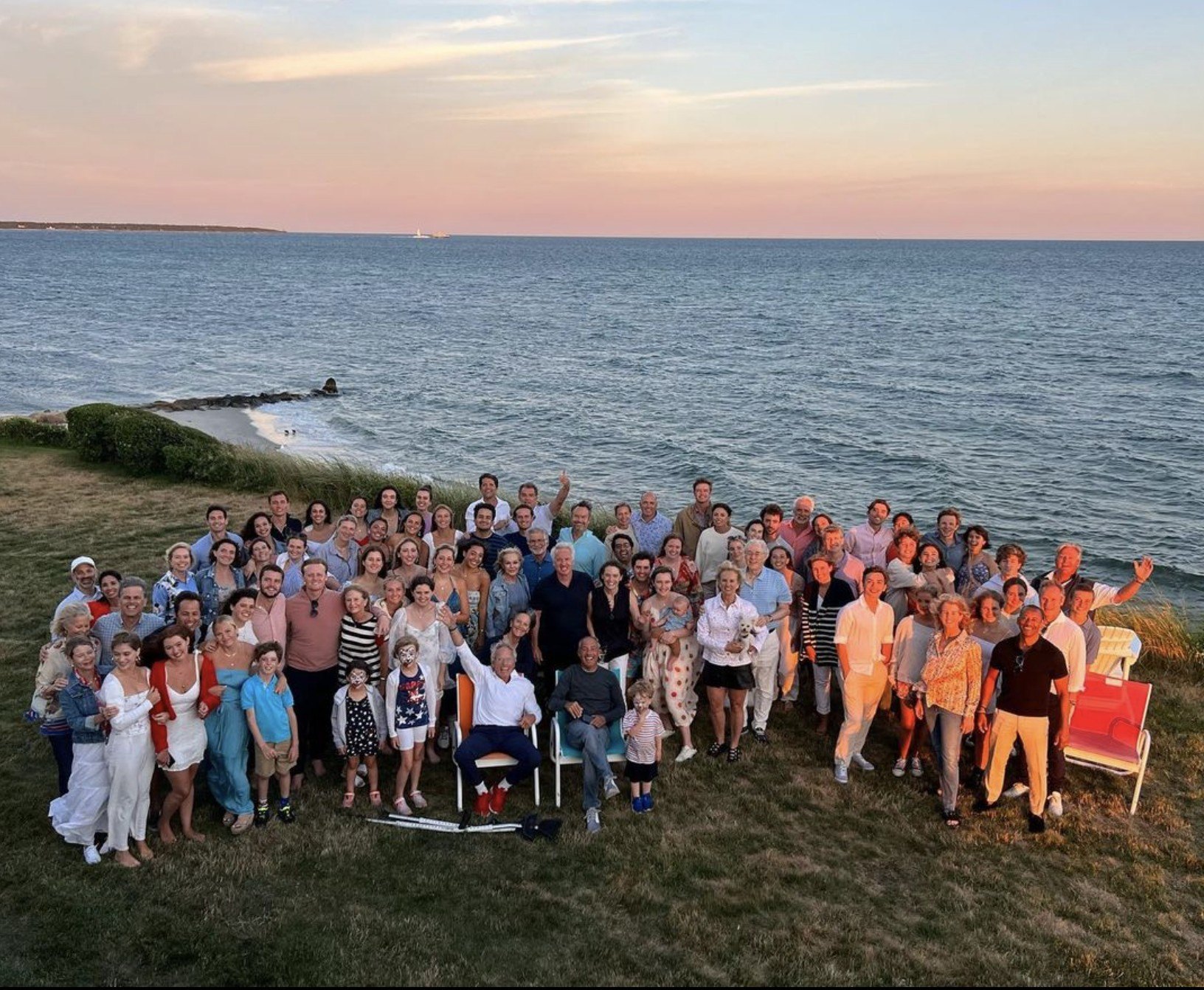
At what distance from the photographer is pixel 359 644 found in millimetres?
7422

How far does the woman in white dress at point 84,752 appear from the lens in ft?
21.0

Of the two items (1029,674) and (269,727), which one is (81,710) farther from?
(1029,674)

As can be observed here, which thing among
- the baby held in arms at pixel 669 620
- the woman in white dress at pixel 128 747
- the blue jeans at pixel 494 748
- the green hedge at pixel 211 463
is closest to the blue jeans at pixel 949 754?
the baby held in arms at pixel 669 620

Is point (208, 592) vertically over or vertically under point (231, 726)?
over

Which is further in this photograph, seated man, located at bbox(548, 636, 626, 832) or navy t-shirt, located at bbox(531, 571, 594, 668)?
navy t-shirt, located at bbox(531, 571, 594, 668)

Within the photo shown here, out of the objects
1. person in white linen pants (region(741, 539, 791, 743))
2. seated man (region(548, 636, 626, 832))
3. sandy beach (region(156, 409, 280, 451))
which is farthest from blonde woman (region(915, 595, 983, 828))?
sandy beach (region(156, 409, 280, 451))

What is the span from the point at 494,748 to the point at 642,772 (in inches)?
51.5

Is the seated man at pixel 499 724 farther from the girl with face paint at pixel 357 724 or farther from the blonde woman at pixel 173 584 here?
the blonde woman at pixel 173 584

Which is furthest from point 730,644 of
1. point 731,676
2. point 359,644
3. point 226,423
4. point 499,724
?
point 226,423

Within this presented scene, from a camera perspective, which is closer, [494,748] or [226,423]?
[494,748]

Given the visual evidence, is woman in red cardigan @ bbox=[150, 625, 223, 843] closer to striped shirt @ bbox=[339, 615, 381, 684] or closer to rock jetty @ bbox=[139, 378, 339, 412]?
striped shirt @ bbox=[339, 615, 381, 684]

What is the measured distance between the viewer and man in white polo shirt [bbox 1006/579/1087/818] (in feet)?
24.2

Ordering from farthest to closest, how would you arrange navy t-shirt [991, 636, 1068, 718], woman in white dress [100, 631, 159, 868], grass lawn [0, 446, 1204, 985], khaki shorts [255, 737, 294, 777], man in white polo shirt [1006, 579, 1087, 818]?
1. man in white polo shirt [1006, 579, 1087, 818]
2. navy t-shirt [991, 636, 1068, 718]
3. khaki shorts [255, 737, 294, 777]
4. woman in white dress [100, 631, 159, 868]
5. grass lawn [0, 446, 1204, 985]

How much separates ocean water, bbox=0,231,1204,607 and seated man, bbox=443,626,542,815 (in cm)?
1467
